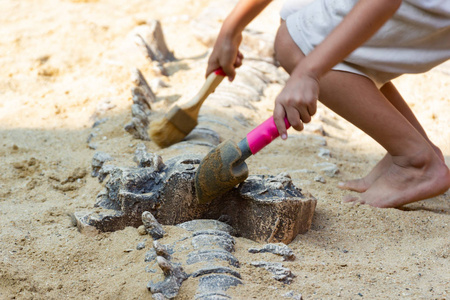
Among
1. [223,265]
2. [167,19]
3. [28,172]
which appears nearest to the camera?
[223,265]

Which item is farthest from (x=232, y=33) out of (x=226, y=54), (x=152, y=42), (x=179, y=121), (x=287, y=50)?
(x=152, y=42)

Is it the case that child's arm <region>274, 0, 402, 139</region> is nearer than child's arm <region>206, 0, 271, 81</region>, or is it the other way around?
child's arm <region>274, 0, 402, 139</region>

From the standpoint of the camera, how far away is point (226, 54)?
2.41 m

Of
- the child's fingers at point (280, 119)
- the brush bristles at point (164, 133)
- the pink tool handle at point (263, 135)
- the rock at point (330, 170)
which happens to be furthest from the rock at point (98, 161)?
the rock at point (330, 170)

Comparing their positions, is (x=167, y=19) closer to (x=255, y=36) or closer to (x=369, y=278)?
(x=255, y=36)

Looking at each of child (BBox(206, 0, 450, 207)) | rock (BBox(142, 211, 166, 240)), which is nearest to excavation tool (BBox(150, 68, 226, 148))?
child (BBox(206, 0, 450, 207))

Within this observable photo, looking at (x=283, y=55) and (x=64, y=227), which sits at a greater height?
(x=283, y=55)

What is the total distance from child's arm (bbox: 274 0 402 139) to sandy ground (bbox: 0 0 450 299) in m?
0.45

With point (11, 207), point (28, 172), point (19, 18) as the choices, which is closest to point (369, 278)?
point (11, 207)

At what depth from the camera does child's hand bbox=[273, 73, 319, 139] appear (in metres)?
1.61

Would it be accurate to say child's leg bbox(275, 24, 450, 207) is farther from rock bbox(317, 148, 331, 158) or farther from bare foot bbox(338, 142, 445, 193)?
rock bbox(317, 148, 331, 158)

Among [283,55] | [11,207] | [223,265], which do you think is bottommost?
[11,207]

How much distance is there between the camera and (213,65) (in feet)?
8.27

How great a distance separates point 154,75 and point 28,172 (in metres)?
1.68
